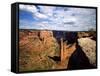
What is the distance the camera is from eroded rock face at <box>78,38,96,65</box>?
8.08ft

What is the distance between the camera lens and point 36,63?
7.43 feet

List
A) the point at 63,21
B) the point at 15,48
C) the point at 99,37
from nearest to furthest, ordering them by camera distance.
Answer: the point at 15,48
the point at 63,21
the point at 99,37

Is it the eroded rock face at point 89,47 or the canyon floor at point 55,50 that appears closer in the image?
the canyon floor at point 55,50

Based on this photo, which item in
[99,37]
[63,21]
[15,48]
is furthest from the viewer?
[99,37]

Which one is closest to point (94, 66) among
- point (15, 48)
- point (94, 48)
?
point (94, 48)

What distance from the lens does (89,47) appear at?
2486mm

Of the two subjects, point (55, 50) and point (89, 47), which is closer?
point (55, 50)

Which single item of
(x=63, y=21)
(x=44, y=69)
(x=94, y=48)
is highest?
(x=63, y=21)

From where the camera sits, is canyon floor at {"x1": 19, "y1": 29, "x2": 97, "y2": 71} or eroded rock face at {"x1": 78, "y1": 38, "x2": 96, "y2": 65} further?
eroded rock face at {"x1": 78, "y1": 38, "x2": 96, "y2": 65}

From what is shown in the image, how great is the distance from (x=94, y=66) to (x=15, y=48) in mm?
841

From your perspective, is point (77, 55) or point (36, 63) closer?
point (36, 63)

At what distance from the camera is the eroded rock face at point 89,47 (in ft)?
8.08

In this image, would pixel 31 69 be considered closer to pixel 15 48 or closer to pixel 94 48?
pixel 15 48

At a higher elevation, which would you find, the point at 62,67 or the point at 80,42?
the point at 80,42
